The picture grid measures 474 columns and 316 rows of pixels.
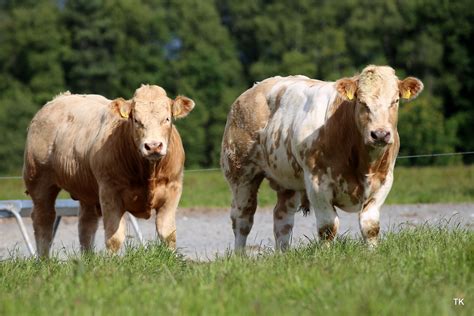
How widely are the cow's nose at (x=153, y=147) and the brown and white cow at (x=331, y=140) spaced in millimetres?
1355

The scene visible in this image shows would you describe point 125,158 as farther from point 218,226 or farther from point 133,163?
point 218,226

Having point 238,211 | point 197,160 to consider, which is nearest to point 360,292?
point 238,211

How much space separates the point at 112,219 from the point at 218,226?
7189 mm

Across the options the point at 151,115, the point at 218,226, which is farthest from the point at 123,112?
the point at 218,226

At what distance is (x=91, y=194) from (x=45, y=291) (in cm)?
493

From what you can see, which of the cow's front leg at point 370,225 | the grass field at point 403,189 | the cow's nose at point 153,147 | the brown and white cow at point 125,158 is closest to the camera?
the cow's front leg at point 370,225

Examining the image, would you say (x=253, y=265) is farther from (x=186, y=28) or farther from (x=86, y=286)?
(x=186, y=28)

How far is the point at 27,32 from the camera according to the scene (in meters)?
62.9

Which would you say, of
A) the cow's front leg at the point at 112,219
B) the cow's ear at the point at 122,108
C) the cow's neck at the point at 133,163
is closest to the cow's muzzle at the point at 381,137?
the cow's neck at the point at 133,163

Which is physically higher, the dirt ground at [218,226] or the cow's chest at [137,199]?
the cow's chest at [137,199]

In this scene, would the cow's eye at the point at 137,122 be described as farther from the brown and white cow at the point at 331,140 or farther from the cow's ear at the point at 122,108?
the brown and white cow at the point at 331,140

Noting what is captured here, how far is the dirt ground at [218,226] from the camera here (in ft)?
49.0

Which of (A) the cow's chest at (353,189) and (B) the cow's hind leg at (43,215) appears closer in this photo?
(A) the cow's chest at (353,189)

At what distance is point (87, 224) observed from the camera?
12781 millimetres
